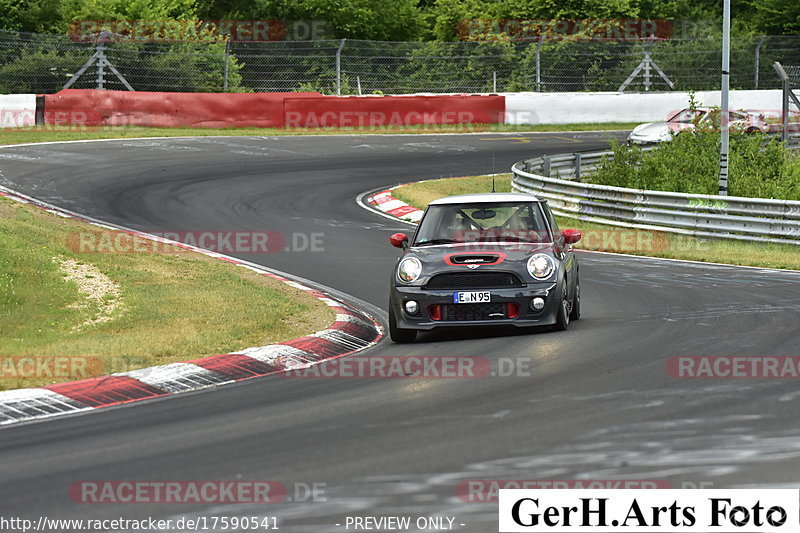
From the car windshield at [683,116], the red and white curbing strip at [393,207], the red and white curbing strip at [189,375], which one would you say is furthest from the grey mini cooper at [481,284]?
the car windshield at [683,116]

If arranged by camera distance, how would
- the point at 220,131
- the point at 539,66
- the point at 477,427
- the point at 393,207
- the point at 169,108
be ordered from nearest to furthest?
the point at 477,427, the point at 393,207, the point at 169,108, the point at 220,131, the point at 539,66

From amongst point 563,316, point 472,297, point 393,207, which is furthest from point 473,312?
point 393,207

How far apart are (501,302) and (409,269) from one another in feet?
3.30

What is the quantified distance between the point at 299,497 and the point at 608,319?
6888 millimetres

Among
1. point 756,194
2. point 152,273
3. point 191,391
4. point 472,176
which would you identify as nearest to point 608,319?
point 191,391

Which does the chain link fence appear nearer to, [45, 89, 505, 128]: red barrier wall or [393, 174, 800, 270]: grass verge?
[45, 89, 505, 128]: red barrier wall

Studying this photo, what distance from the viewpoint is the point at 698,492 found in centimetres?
612

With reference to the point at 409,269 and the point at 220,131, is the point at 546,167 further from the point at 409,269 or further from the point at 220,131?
the point at 409,269

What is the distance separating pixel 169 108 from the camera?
35125 millimetres

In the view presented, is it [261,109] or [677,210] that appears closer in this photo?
[677,210]

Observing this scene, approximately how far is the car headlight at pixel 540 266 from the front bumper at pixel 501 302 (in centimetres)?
14

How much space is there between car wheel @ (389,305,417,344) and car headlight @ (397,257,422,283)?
33cm

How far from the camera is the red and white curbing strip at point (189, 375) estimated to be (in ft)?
28.6

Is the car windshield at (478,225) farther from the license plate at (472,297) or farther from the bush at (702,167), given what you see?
the bush at (702,167)
